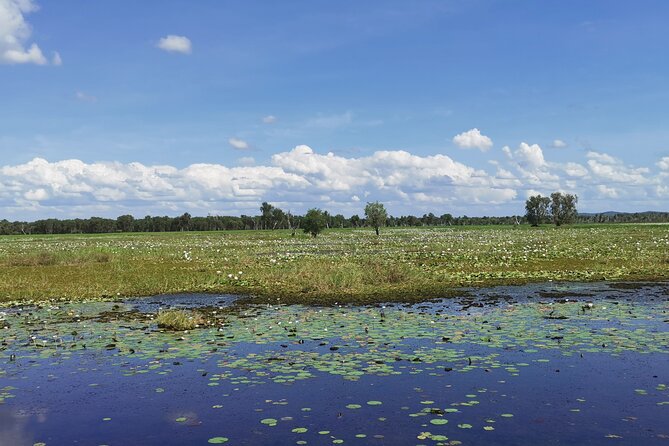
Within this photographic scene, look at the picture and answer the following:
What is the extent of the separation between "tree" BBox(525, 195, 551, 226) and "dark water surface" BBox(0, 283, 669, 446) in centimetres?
15345

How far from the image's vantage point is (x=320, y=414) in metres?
10.3

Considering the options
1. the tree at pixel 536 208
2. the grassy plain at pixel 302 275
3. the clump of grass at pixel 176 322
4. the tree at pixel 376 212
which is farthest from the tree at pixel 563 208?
the clump of grass at pixel 176 322

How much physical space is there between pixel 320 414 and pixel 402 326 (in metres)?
8.33

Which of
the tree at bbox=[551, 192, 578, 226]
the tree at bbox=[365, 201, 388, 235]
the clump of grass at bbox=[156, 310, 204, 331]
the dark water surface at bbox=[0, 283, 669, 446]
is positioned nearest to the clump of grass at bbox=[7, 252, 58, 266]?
the dark water surface at bbox=[0, 283, 669, 446]

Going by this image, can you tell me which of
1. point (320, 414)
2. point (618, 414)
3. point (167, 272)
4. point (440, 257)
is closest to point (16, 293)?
point (167, 272)

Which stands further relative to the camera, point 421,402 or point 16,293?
point 16,293

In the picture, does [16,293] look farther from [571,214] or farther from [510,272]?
[571,214]

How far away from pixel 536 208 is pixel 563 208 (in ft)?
32.2

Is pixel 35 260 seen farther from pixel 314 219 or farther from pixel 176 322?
pixel 314 219

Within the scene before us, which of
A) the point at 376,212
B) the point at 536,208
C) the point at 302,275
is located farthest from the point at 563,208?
the point at 302,275

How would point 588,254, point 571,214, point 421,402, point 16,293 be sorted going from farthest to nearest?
point 571,214
point 588,254
point 16,293
point 421,402

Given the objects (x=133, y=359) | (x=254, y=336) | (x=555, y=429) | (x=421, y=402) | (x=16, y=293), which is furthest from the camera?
(x=16, y=293)

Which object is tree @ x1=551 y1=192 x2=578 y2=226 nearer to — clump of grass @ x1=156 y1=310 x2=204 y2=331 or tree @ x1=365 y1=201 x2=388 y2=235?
tree @ x1=365 y1=201 x2=388 y2=235

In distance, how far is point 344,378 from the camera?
12562mm
